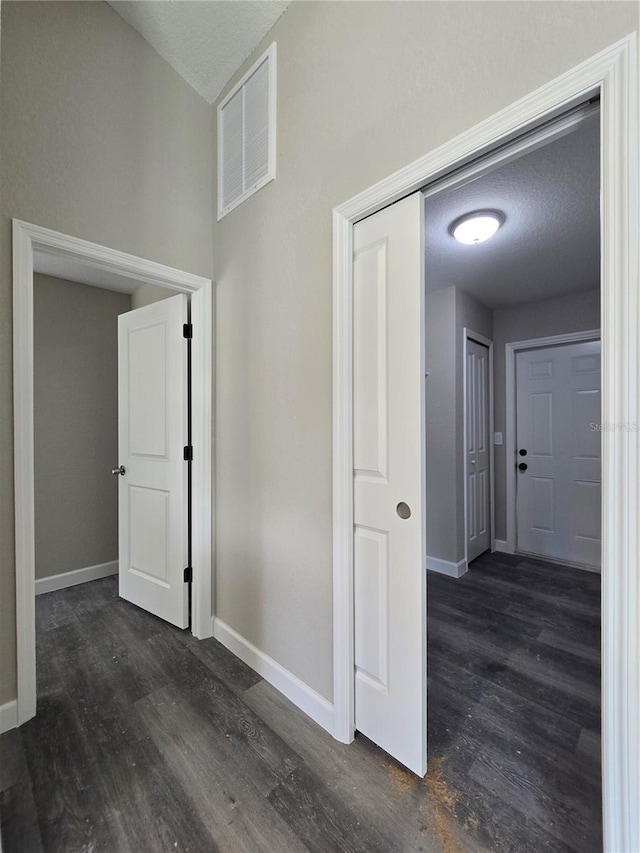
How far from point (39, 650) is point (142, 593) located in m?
0.59

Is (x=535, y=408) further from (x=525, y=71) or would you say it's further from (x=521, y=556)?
(x=525, y=71)

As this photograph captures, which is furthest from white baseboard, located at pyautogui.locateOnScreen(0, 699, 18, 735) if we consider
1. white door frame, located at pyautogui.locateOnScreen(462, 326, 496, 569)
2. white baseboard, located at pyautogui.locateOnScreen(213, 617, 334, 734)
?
white door frame, located at pyautogui.locateOnScreen(462, 326, 496, 569)

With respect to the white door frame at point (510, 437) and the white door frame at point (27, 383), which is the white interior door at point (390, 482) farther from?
the white door frame at point (510, 437)

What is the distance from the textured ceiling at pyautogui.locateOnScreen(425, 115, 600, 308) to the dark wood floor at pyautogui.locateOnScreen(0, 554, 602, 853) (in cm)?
234

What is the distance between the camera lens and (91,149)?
175 cm

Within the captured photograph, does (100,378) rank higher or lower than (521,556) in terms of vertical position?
higher

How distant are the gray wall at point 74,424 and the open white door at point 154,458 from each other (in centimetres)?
66

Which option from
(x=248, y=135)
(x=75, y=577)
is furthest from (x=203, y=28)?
(x=75, y=577)

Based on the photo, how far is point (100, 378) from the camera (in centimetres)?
321

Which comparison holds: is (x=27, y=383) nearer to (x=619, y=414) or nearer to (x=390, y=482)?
(x=390, y=482)

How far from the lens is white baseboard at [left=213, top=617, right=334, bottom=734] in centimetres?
154

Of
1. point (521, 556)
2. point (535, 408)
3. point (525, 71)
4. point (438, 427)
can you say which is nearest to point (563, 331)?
point (535, 408)

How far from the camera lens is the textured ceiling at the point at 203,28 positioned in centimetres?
173

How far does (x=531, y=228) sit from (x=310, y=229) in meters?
1.63
